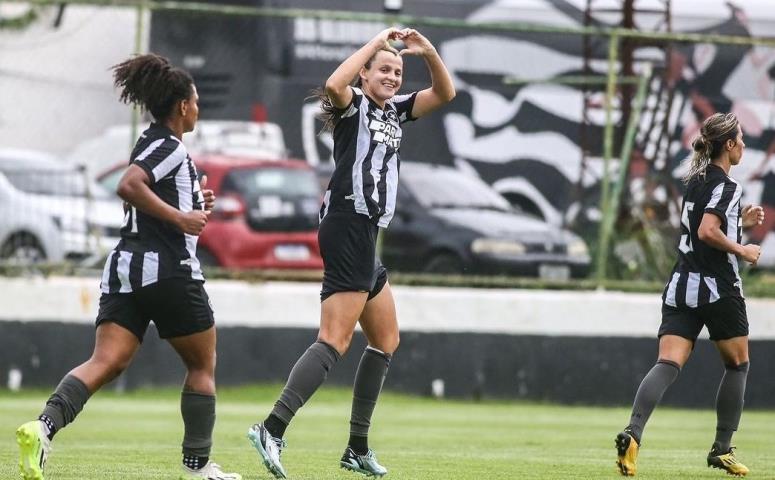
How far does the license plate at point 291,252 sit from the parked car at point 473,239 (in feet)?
2.56

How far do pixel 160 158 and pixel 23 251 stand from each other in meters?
8.29

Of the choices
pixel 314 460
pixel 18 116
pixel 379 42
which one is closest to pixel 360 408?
pixel 314 460

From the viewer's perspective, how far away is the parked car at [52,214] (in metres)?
14.5

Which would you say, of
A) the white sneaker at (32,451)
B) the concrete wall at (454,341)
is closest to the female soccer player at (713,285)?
the white sneaker at (32,451)

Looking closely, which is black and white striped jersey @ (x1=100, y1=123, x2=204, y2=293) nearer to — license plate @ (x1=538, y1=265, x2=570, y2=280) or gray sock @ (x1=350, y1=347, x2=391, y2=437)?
gray sock @ (x1=350, y1=347, x2=391, y2=437)

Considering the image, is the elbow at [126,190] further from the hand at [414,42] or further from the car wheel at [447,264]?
the car wheel at [447,264]

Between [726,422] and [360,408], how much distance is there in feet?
6.85

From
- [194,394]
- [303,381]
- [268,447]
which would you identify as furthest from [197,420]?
[303,381]

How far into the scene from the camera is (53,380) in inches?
554

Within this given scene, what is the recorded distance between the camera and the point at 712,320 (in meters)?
8.32

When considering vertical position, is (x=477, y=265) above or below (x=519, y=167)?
below

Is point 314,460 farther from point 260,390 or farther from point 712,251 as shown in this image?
point 260,390

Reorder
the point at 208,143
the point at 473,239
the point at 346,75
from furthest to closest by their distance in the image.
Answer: the point at 208,143, the point at 473,239, the point at 346,75

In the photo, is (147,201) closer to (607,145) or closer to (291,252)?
(291,252)
